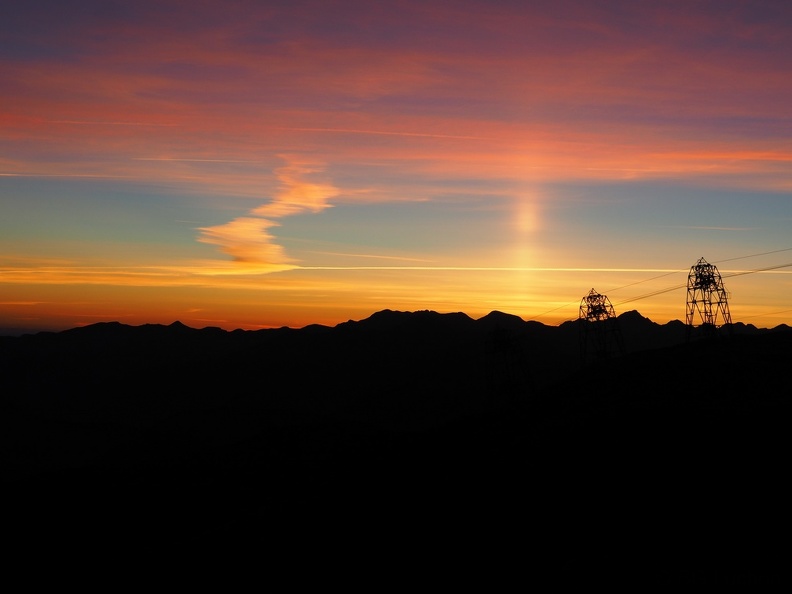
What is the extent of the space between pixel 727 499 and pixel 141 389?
17278cm

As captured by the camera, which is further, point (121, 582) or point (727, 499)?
point (121, 582)

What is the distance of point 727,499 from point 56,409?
177 meters

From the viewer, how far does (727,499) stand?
31.0 metres

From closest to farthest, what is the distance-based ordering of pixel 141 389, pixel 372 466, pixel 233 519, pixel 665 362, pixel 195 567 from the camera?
pixel 195 567 < pixel 233 519 < pixel 372 466 < pixel 665 362 < pixel 141 389

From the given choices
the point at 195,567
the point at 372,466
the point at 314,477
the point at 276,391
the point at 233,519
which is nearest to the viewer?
the point at 195,567

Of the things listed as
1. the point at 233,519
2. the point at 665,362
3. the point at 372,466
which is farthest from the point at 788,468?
the point at 665,362

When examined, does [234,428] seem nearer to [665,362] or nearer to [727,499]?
[665,362]

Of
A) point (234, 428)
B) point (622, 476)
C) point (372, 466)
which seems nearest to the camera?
point (622, 476)

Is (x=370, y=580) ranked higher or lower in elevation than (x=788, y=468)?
lower

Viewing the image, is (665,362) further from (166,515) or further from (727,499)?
(166,515)

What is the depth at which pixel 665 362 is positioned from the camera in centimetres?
7350

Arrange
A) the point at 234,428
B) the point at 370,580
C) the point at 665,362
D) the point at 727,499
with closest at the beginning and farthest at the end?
1. the point at 727,499
2. the point at 370,580
3. the point at 665,362
4. the point at 234,428

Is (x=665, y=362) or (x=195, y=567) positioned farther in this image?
(x=665, y=362)

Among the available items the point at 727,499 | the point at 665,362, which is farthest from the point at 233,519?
the point at 665,362
